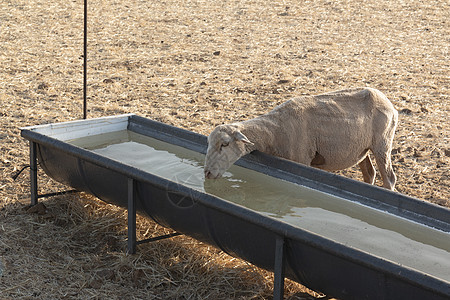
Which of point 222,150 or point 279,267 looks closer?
point 279,267

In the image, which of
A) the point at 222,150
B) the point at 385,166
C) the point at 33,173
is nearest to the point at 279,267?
the point at 222,150

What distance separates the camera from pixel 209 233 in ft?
15.0

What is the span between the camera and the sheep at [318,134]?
5.52 meters

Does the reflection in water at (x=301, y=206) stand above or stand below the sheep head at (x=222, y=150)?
below

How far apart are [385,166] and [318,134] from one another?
2.69ft

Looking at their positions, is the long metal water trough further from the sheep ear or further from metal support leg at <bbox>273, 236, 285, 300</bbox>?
the sheep ear

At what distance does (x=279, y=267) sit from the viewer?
4094 mm

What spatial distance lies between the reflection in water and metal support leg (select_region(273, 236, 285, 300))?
0.73 metres

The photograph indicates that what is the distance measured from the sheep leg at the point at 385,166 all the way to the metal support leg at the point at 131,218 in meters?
2.38

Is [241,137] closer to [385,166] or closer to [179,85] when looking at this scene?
[385,166]

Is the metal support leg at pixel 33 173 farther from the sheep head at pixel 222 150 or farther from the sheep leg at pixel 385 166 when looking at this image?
the sheep leg at pixel 385 166

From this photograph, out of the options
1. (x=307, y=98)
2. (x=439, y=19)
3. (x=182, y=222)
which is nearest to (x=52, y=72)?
(x=307, y=98)

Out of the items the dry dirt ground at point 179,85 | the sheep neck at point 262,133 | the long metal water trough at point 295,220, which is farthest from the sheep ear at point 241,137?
the dry dirt ground at point 179,85

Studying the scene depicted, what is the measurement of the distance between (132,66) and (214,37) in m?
2.61
